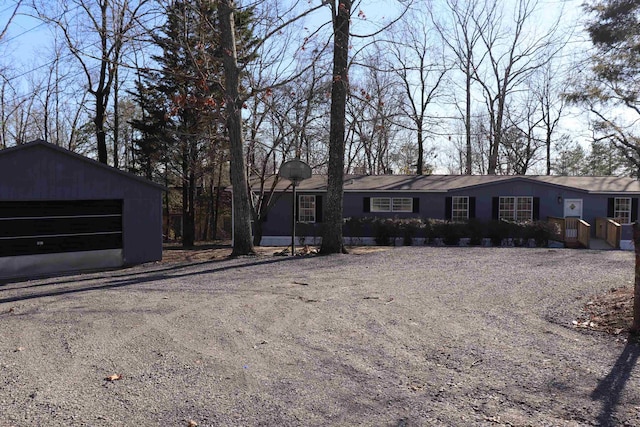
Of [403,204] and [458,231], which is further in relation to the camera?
[403,204]

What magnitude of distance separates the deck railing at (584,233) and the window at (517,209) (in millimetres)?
2260

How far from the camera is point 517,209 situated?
67.3 ft

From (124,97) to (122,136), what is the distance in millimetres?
4937

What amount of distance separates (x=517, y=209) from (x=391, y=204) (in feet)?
16.8

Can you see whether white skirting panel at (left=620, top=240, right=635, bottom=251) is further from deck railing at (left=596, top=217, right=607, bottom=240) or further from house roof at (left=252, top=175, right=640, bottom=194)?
house roof at (left=252, top=175, right=640, bottom=194)

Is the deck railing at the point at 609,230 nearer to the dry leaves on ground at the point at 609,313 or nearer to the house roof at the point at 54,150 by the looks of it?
the dry leaves on ground at the point at 609,313

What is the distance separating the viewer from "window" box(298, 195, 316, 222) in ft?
70.5

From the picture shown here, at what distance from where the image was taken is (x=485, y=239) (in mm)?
19125

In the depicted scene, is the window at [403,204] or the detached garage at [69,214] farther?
the window at [403,204]

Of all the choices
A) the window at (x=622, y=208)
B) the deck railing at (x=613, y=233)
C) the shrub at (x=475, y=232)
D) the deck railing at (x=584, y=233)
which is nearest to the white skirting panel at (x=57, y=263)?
the shrub at (x=475, y=232)

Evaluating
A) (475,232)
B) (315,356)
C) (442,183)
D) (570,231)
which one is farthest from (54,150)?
(570,231)

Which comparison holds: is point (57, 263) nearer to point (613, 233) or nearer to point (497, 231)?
point (497, 231)

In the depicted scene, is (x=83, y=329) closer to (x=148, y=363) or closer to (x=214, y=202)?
(x=148, y=363)

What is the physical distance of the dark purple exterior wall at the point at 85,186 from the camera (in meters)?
12.8
